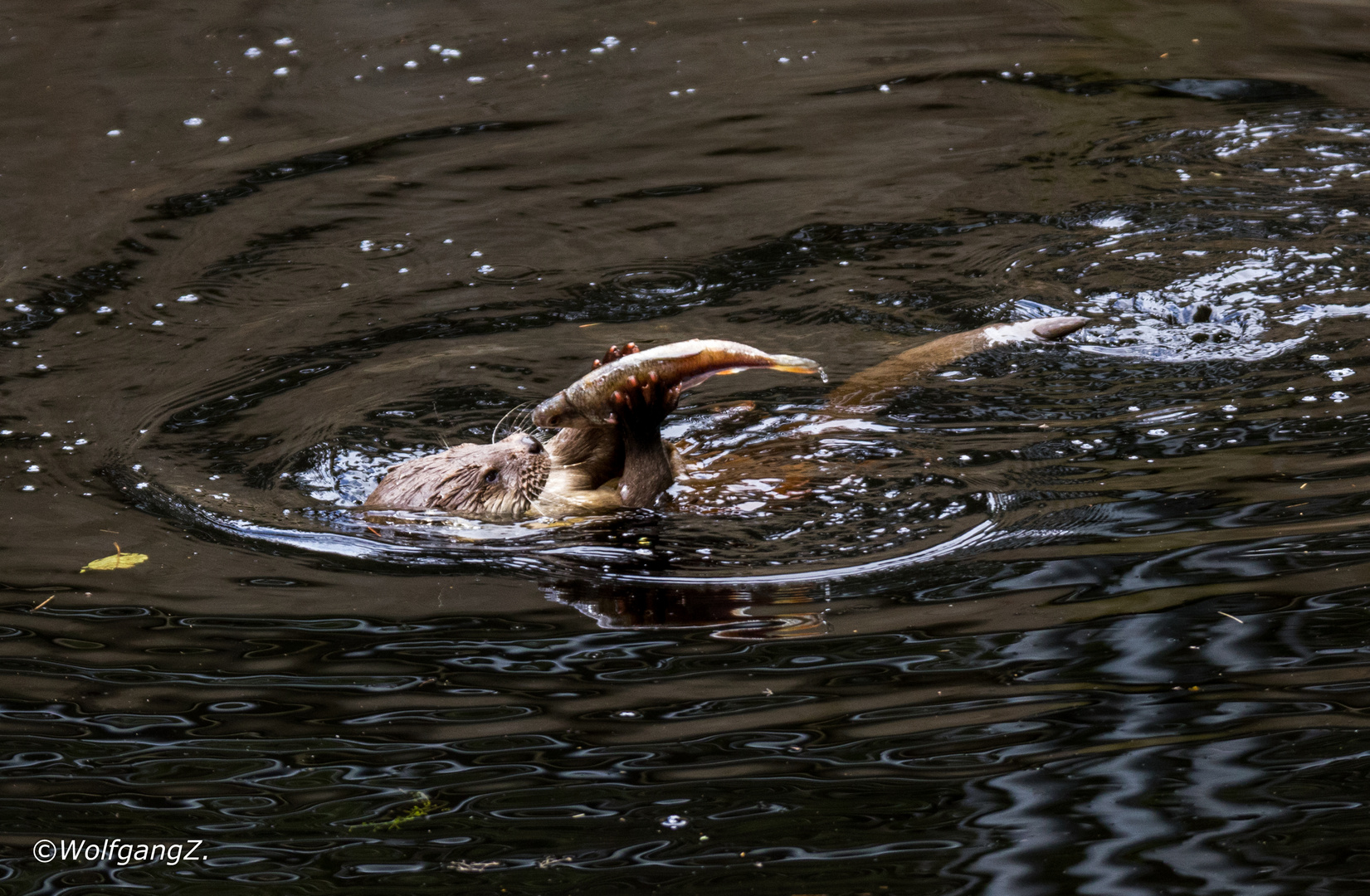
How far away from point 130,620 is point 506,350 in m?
2.20

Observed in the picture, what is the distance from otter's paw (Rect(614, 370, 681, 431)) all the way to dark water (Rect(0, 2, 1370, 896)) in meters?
0.35

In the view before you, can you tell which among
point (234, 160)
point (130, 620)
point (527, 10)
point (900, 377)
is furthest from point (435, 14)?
point (130, 620)

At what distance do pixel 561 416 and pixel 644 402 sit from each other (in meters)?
0.26

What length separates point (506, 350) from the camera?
5129 mm

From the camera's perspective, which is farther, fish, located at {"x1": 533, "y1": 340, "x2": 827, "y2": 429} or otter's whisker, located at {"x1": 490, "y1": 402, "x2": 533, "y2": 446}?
otter's whisker, located at {"x1": 490, "y1": 402, "x2": 533, "y2": 446}

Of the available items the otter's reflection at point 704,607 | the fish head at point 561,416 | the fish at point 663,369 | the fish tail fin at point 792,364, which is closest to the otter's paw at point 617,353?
the fish at point 663,369

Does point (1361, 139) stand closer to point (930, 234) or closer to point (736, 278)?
point (930, 234)

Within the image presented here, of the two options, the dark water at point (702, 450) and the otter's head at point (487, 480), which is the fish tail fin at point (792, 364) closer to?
the dark water at point (702, 450)

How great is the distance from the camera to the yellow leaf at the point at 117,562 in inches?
139

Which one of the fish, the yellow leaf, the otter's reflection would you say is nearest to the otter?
the fish

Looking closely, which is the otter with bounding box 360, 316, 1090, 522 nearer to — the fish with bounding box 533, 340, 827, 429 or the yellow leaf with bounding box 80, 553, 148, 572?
the fish with bounding box 533, 340, 827, 429

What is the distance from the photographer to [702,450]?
172 inches

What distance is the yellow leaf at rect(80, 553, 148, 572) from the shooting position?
3543 millimetres

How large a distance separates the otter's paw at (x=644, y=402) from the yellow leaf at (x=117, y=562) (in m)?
1.39
